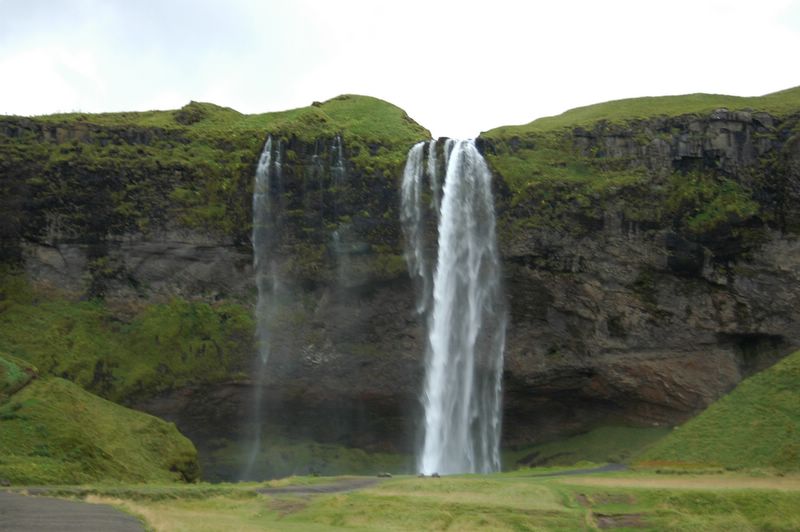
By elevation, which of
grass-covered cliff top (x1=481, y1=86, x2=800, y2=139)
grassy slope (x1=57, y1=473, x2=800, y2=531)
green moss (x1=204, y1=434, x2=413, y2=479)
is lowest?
green moss (x1=204, y1=434, x2=413, y2=479)

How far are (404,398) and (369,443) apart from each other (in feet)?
13.0

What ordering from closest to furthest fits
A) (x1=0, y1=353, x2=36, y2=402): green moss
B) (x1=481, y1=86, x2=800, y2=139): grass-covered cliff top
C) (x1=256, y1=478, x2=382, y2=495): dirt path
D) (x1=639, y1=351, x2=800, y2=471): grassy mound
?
(x1=256, y1=478, x2=382, y2=495): dirt path
(x1=639, y1=351, x2=800, y2=471): grassy mound
(x1=0, y1=353, x2=36, y2=402): green moss
(x1=481, y1=86, x2=800, y2=139): grass-covered cliff top

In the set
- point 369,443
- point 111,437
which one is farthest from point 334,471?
point 111,437

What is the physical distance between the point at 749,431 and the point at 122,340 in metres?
34.4

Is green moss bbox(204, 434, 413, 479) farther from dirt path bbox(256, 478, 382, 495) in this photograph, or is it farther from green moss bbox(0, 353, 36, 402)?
dirt path bbox(256, 478, 382, 495)

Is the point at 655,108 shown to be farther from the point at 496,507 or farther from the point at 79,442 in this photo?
the point at 79,442

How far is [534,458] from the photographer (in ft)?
167

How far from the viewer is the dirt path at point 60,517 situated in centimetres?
1867

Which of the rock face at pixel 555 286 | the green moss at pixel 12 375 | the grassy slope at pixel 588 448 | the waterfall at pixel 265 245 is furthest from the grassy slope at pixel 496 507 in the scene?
the waterfall at pixel 265 245

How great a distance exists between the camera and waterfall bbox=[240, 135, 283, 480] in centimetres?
5203

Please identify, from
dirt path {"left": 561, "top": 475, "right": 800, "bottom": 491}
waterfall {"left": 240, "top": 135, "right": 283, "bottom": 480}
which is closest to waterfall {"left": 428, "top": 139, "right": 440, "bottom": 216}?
waterfall {"left": 240, "top": 135, "right": 283, "bottom": 480}

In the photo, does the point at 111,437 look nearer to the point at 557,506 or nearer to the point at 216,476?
the point at 216,476

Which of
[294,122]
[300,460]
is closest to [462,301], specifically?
[300,460]

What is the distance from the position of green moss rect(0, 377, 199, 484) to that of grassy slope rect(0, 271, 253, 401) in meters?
6.84
